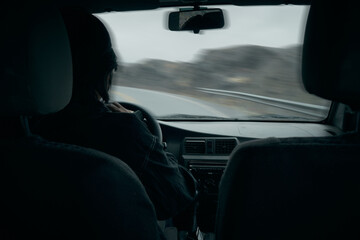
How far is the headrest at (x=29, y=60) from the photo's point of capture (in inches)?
51.8

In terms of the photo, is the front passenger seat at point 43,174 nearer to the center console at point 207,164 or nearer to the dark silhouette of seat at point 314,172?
the dark silhouette of seat at point 314,172

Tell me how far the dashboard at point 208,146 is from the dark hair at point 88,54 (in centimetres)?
190

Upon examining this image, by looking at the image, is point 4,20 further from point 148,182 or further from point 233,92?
point 233,92

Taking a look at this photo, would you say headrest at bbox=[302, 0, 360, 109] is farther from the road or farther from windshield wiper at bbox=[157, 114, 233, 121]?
the road

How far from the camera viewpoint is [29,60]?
1309mm

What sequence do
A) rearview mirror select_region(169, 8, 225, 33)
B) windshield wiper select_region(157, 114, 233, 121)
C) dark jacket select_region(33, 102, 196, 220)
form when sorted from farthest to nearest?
1. windshield wiper select_region(157, 114, 233, 121)
2. rearview mirror select_region(169, 8, 225, 33)
3. dark jacket select_region(33, 102, 196, 220)

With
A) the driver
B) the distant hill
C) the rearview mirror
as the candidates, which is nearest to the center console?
the rearview mirror

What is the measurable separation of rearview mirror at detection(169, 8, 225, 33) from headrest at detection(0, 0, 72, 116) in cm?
190

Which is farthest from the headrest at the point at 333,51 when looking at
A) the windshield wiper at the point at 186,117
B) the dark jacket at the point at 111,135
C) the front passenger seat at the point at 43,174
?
the windshield wiper at the point at 186,117

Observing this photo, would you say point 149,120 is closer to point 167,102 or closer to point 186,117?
point 186,117

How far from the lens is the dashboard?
3.68 metres

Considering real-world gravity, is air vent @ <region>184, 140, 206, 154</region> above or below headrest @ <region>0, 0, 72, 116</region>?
below

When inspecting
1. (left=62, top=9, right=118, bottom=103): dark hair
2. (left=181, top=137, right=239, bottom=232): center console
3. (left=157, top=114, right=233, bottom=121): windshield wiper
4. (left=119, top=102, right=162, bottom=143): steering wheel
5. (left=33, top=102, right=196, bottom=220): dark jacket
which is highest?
(left=62, top=9, right=118, bottom=103): dark hair

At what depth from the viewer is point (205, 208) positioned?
12.4 feet
